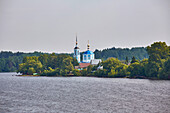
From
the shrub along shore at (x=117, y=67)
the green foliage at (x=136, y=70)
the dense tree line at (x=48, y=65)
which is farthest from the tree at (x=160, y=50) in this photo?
the dense tree line at (x=48, y=65)

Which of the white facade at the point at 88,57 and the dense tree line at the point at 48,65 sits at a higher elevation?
the white facade at the point at 88,57

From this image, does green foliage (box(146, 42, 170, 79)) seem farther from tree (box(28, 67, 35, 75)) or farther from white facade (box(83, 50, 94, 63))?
white facade (box(83, 50, 94, 63))

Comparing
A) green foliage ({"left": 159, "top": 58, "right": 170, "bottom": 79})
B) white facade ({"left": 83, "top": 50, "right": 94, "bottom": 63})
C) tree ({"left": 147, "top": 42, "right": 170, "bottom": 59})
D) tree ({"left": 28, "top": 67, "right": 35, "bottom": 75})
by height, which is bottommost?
green foliage ({"left": 159, "top": 58, "right": 170, "bottom": 79})

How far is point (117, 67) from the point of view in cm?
12669

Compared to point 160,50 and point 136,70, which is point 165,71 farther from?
point 136,70

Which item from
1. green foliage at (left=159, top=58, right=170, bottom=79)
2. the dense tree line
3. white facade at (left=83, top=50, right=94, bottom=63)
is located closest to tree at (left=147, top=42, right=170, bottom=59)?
green foliage at (left=159, top=58, right=170, bottom=79)

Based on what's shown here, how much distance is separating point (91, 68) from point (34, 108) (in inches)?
3942

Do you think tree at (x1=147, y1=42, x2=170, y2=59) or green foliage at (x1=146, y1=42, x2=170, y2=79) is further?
tree at (x1=147, y1=42, x2=170, y2=59)

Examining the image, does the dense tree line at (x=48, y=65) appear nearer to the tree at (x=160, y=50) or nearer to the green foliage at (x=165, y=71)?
the tree at (x=160, y=50)

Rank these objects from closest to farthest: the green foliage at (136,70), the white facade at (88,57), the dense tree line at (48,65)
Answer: the green foliage at (136,70), the dense tree line at (48,65), the white facade at (88,57)

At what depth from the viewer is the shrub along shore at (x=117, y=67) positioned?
354 ft

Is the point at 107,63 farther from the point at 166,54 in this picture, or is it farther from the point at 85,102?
the point at 85,102

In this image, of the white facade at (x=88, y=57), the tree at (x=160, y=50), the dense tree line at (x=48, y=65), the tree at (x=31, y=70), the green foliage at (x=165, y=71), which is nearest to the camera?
the green foliage at (x=165, y=71)

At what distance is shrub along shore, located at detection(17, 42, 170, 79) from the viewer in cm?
10778
